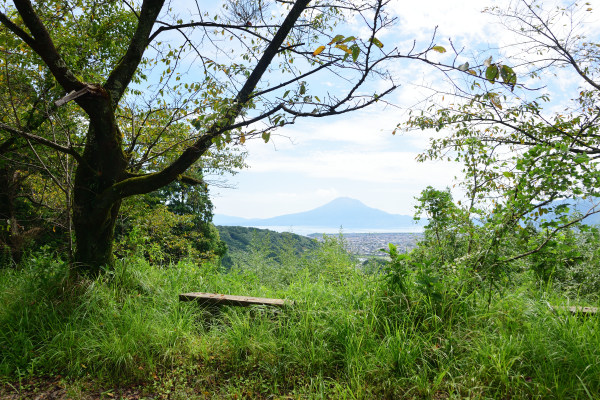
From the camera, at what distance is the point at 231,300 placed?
3.97 metres

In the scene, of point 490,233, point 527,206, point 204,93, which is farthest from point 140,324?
point 527,206

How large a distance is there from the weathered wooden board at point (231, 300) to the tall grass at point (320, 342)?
0.10 m

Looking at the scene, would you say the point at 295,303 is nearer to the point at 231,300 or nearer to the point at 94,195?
the point at 231,300

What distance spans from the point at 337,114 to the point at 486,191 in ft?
14.2

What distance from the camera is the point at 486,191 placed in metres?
6.34

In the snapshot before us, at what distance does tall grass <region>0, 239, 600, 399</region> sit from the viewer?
2635 mm

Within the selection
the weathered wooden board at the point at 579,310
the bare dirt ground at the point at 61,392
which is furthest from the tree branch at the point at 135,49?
the weathered wooden board at the point at 579,310

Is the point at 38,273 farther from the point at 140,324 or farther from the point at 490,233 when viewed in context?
the point at 490,233

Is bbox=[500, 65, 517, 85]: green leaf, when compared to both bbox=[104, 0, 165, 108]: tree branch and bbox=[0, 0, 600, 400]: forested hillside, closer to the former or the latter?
bbox=[0, 0, 600, 400]: forested hillside

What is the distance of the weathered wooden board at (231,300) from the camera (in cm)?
379

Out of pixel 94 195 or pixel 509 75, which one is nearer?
pixel 509 75

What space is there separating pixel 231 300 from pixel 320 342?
4.32ft

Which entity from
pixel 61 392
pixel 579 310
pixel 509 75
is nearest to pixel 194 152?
pixel 61 392

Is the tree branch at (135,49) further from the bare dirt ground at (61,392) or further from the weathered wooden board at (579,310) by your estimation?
the weathered wooden board at (579,310)
